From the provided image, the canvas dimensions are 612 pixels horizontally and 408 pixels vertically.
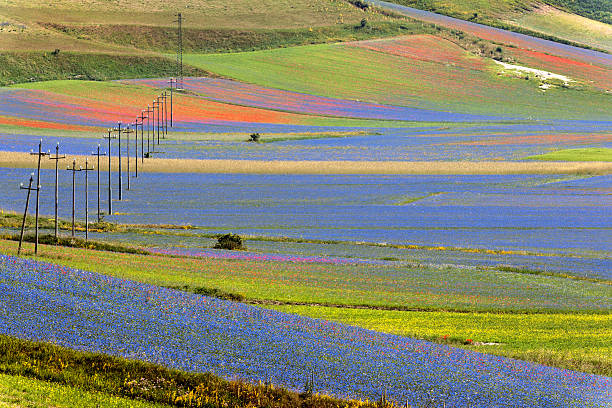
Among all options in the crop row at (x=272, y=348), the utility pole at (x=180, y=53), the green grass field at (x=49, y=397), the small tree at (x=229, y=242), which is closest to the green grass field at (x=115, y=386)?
the green grass field at (x=49, y=397)

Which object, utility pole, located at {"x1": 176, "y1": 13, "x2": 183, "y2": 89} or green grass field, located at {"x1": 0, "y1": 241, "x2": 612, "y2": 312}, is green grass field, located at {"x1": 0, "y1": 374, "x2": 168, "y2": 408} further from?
utility pole, located at {"x1": 176, "y1": 13, "x2": 183, "y2": 89}

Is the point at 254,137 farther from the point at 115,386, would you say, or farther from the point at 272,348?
the point at 115,386

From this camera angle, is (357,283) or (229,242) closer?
(357,283)

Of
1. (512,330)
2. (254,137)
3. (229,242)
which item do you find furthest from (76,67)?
(512,330)

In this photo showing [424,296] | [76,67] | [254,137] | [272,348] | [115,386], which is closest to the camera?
[115,386]

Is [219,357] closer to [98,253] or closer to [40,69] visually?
[98,253]

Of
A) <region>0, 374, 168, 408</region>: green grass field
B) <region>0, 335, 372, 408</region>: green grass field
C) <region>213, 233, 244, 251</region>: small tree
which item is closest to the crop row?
<region>0, 335, 372, 408</region>: green grass field
